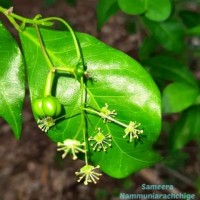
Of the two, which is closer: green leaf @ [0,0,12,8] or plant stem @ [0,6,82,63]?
plant stem @ [0,6,82,63]

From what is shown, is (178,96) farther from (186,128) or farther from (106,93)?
(106,93)

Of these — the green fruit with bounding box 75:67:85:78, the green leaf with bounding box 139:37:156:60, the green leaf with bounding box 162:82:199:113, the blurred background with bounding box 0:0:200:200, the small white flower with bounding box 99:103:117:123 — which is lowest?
the blurred background with bounding box 0:0:200:200

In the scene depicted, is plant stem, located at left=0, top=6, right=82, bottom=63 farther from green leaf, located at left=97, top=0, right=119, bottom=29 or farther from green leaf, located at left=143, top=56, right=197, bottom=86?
green leaf, located at left=143, top=56, right=197, bottom=86

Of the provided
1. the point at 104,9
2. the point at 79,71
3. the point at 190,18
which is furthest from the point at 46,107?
the point at 190,18

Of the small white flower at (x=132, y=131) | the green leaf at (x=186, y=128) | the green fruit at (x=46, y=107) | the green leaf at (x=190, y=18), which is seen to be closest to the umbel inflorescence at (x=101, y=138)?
the small white flower at (x=132, y=131)

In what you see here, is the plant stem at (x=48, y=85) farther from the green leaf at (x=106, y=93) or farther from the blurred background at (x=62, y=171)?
the blurred background at (x=62, y=171)

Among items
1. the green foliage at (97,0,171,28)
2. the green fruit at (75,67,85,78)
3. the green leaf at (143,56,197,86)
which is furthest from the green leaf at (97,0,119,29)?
the green fruit at (75,67,85,78)

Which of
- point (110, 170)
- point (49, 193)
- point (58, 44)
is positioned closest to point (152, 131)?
point (110, 170)
